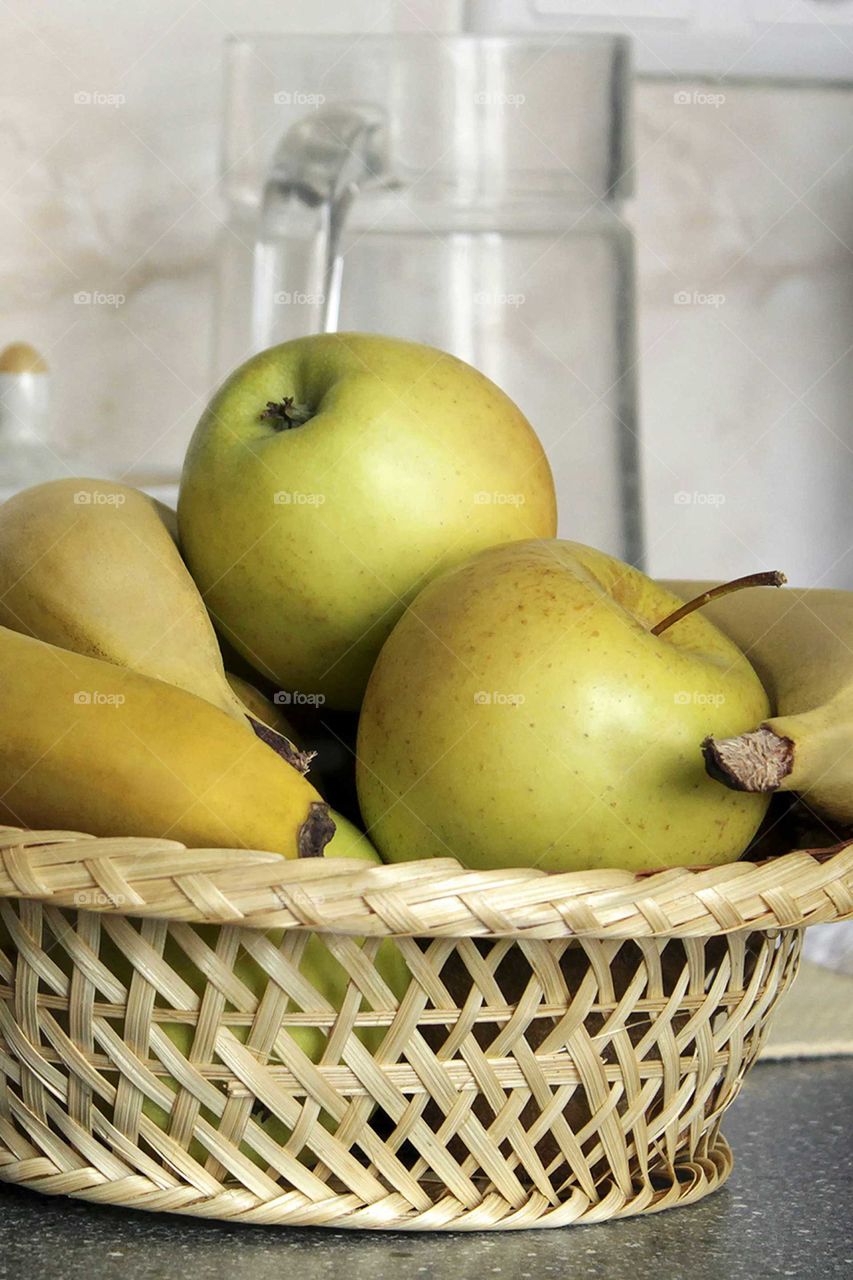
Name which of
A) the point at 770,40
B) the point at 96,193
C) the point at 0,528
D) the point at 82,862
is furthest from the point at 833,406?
the point at 82,862

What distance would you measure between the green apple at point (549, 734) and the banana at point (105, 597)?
0.21 feet

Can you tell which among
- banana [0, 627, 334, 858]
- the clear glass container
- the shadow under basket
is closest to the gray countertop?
the shadow under basket

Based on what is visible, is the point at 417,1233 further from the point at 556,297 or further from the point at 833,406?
the point at 833,406

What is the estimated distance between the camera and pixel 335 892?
0.33 metres

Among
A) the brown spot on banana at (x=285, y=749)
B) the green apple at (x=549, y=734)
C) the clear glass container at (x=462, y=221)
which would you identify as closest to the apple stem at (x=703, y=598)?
the green apple at (x=549, y=734)

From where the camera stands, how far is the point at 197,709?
40cm

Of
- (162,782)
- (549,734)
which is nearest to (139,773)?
(162,782)

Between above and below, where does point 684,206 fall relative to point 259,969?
above

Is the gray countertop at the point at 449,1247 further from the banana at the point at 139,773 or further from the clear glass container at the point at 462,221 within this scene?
the clear glass container at the point at 462,221

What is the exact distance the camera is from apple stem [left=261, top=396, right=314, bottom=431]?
50 centimetres

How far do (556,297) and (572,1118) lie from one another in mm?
626

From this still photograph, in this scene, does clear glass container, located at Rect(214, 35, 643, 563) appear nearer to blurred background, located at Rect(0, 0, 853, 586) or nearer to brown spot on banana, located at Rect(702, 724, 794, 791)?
blurred background, located at Rect(0, 0, 853, 586)

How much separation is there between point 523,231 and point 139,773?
0.55 metres

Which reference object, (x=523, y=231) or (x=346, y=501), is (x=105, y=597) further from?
(x=523, y=231)
